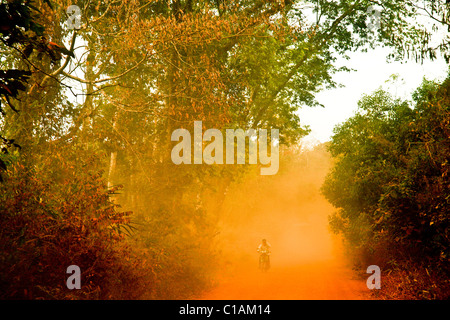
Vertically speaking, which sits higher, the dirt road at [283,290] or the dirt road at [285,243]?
the dirt road at [285,243]

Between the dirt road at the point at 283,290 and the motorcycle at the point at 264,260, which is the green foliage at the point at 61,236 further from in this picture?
the motorcycle at the point at 264,260

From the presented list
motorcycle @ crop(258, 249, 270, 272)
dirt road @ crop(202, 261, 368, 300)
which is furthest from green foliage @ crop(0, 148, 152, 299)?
motorcycle @ crop(258, 249, 270, 272)

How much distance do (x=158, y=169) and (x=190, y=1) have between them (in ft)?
23.0

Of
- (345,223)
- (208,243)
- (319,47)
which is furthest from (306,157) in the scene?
(208,243)

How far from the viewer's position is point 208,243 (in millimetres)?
15734

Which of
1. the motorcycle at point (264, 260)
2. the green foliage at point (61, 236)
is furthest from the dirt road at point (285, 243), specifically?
the green foliage at point (61, 236)

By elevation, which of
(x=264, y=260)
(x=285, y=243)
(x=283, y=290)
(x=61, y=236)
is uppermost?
(x=285, y=243)

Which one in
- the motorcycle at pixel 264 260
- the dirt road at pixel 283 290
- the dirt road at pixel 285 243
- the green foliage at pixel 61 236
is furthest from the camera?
the motorcycle at pixel 264 260

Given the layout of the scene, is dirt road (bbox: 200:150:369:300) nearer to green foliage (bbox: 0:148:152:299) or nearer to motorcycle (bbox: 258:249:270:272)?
motorcycle (bbox: 258:249:270:272)

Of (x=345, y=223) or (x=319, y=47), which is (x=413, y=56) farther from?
(x=345, y=223)

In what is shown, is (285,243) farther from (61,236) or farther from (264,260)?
(61,236)

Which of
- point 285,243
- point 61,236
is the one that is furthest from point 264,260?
point 285,243

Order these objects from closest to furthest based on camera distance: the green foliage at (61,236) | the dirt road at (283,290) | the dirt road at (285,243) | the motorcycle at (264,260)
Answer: the green foliage at (61,236) < the dirt road at (283,290) < the dirt road at (285,243) < the motorcycle at (264,260)
